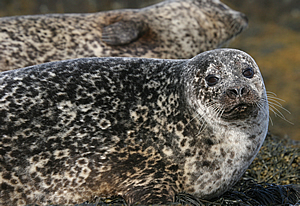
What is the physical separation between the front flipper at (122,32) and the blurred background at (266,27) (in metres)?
4.70

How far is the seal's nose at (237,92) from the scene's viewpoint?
2.72 m

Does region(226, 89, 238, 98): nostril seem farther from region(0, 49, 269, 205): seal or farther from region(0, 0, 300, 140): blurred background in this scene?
region(0, 0, 300, 140): blurred background

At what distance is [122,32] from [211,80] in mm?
2954

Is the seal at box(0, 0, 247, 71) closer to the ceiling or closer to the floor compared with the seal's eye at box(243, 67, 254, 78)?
closer to the floor

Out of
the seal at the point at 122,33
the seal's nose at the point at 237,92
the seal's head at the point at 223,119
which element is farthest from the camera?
the seal at the point at 122,33

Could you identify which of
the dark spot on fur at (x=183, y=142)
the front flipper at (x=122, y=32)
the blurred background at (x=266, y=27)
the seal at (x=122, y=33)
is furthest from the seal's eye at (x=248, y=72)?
the blurred background at (x=266, y=27)

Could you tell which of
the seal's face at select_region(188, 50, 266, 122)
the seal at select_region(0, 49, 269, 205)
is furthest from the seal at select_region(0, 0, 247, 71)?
the seal's face at select_region(188, 50, 266, 122)

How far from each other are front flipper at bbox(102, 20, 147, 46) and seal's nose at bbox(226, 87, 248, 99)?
3027 millimetres

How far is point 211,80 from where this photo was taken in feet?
9.55

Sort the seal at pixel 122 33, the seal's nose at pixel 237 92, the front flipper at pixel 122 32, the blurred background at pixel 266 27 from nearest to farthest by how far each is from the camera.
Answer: the seal's nose at pixel 237 92 < the seal at pixel 122 33 < the front flipper at pixel 122 32 < the blurred background at pixel 266 27

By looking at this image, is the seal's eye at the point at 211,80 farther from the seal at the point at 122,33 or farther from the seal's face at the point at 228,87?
the seal at the point at 122,33

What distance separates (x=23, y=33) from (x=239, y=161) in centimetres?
361

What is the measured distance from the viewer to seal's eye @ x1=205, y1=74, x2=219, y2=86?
2.88 meters

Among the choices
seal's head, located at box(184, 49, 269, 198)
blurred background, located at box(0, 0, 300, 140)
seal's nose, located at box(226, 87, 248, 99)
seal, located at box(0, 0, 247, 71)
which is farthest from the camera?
blurred background, located at box(0, 0, 300, 140)
